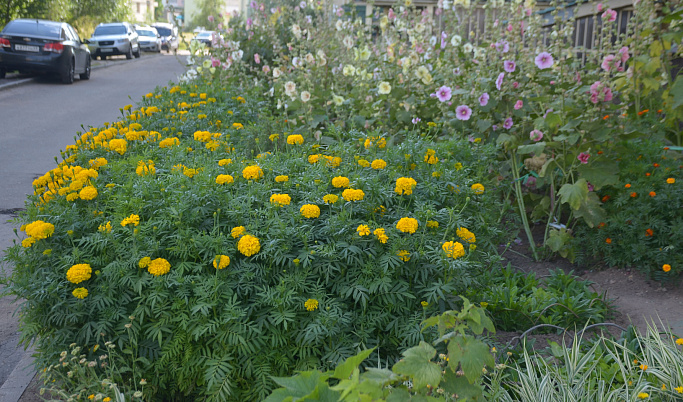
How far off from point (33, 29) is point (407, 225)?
50.7ft

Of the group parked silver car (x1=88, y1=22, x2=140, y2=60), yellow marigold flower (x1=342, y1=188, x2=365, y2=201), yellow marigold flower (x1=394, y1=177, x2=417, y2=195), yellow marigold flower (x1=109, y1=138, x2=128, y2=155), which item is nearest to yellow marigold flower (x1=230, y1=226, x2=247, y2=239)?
yellow marigold flower (x1=342, y1=188, x2=365, y2=201)

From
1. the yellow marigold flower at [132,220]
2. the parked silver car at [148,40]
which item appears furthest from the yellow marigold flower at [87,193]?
the parked silver car at [148,40]

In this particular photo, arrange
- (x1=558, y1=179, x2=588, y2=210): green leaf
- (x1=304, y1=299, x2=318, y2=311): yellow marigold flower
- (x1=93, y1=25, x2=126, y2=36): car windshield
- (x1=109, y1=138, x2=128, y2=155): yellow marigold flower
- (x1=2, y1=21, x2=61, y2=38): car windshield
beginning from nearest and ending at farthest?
(x1=304, y1=299, x2=318, y2=311): yellow marigold flower → (x1=109, y1=138, x2=128, y2=155): yellow marigold flower → (x1=558, y1=179, x2=588, y2=210): green leaf → (x1=2, y1=21, x2=61, y2=38): car windshield → (x1=93, y1=25, x2=126, y2=36): car windshield

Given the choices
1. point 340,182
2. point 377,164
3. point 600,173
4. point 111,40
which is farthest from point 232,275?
point 111,40

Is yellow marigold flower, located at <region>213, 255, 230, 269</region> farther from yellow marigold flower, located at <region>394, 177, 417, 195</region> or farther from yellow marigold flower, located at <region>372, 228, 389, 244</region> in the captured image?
yellow marigold flower, located at <region>394, 177, 417, 195</region>

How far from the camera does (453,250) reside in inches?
94.0

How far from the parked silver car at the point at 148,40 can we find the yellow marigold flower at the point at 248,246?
111 feet

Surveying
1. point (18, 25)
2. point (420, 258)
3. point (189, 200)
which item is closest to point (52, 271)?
point (189, 200)

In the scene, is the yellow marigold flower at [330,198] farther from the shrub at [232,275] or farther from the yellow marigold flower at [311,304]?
the yellow marigold flower at [311,304]

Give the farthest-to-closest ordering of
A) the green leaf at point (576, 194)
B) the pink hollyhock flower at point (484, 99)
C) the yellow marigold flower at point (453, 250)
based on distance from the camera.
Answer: the pink hollyhock flower at point (484, 99) → the green leaf at point (576, 194) → the yellow marigold flower at point (453, 250)

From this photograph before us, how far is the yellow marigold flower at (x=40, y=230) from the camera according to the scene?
96.7 inches

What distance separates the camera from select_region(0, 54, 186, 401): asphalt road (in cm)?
373

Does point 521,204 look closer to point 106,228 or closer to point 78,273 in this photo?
point 106,228

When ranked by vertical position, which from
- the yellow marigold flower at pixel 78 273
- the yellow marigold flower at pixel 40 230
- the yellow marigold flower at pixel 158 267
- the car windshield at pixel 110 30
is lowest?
the yellow marigold flower at pixel 78 273
